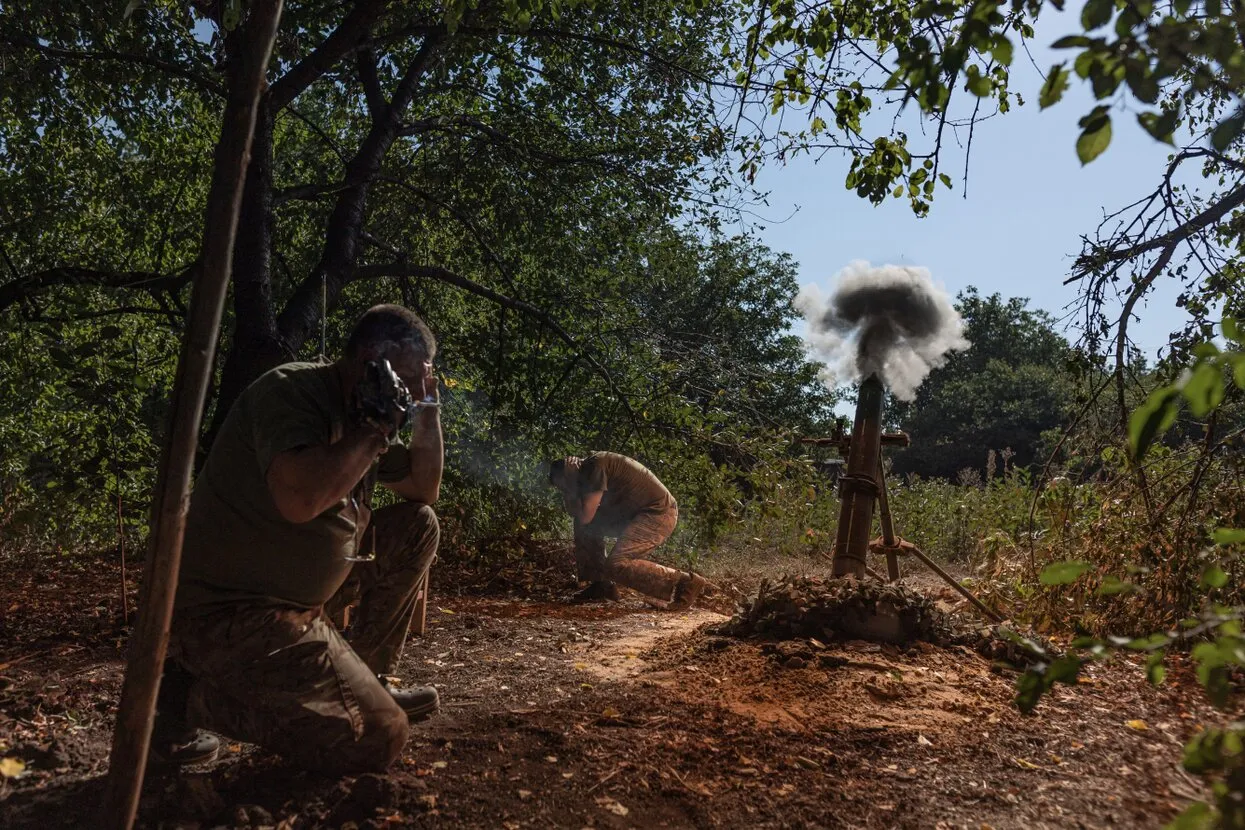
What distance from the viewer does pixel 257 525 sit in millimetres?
3178

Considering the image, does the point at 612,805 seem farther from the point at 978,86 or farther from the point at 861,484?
the point at 861,484

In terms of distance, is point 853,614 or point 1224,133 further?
point 853,614

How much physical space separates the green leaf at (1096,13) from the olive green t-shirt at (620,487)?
7193mm

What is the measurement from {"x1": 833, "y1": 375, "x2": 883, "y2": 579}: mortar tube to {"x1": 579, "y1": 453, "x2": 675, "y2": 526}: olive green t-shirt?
284cm

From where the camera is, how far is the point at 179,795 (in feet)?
9.73

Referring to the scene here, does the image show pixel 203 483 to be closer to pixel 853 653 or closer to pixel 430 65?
pixel 853 653

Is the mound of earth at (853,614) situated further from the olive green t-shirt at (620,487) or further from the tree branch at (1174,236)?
the olive green t-shirt at (620,487)

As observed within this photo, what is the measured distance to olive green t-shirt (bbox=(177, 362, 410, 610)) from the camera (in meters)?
3.16

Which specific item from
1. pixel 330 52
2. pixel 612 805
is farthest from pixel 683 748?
pixel 330 52

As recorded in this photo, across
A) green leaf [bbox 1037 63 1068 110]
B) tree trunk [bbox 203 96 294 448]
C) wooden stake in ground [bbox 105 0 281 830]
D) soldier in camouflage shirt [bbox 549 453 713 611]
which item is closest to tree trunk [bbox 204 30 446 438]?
tree trunk [bbox 203 96 294 448]

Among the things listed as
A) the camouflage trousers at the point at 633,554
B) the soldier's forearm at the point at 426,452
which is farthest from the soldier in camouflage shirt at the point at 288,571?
the camouflage trousers at the point at 633,554

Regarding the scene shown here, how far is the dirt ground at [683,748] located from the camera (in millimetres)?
3109

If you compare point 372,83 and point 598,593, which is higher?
point 372,83

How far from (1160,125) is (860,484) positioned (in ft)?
14.8
